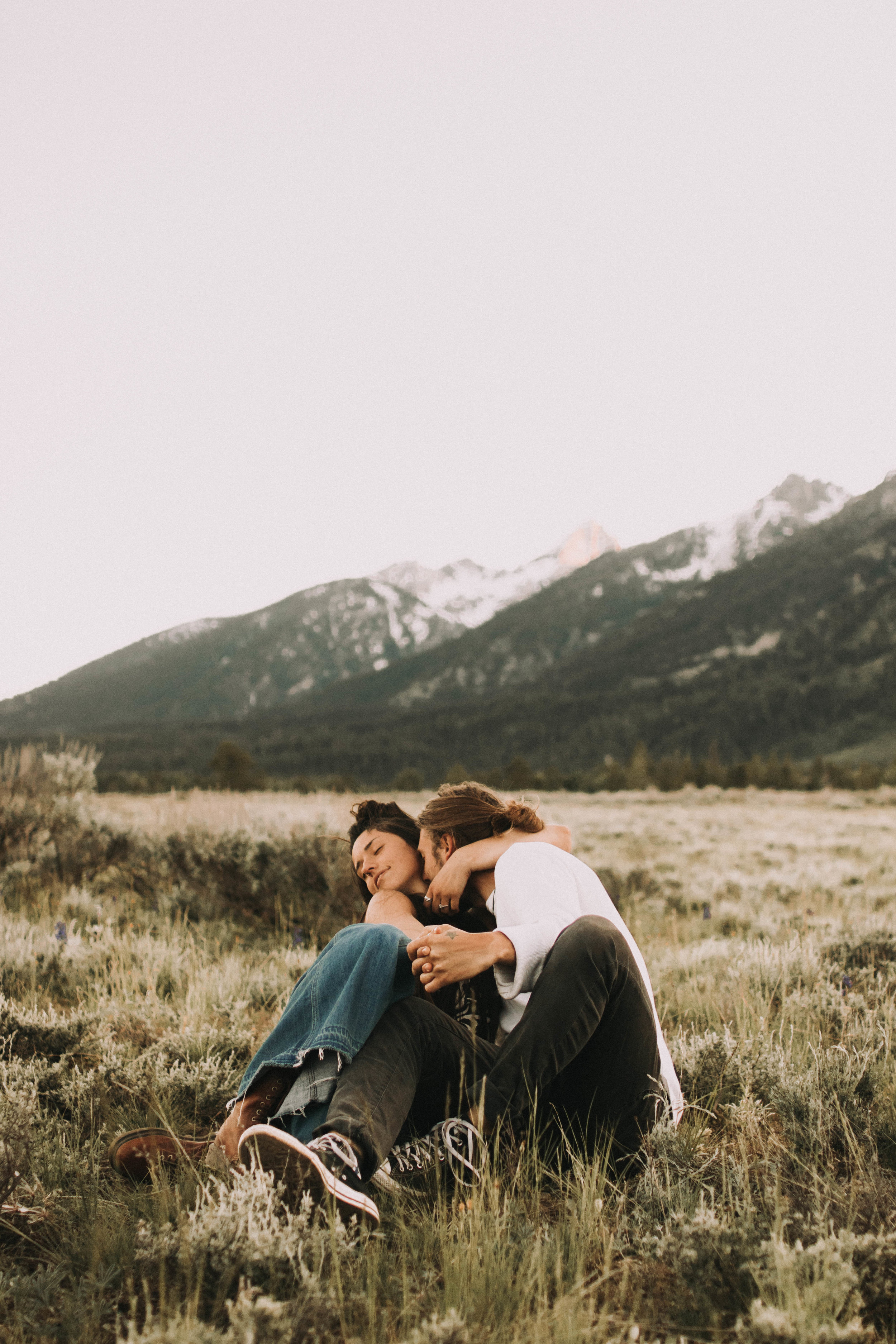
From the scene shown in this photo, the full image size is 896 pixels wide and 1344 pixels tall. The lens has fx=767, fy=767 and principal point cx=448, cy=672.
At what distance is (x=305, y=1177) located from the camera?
176cm

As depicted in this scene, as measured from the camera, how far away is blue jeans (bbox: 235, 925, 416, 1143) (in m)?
→ 2.04

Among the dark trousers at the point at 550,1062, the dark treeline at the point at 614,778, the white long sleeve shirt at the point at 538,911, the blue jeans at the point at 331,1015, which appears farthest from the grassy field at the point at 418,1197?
the dark treeline at the point at 614,778

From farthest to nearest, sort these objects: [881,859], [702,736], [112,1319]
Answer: [702,736], [881,859], [112,1319]

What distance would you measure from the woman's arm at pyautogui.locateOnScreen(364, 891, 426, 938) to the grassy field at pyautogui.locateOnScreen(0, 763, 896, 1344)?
81 cm

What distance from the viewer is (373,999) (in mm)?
2156

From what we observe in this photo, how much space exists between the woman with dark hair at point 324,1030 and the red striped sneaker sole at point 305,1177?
2 centimetres

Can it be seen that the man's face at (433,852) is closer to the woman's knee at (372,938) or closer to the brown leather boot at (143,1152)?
the woman's knee at (372,938)

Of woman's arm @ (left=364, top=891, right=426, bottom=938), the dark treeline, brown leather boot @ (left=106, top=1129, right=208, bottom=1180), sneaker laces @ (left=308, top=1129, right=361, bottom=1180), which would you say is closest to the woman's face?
woman's arm @ (left=364, top=891, right=426, bottom=938)

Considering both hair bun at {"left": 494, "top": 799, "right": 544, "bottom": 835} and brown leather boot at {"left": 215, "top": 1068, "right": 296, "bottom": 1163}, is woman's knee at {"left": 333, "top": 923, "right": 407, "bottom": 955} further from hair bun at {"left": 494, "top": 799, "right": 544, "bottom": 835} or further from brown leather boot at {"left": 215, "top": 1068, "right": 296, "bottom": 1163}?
hair bun at {"left": 494, "top": 799, "right": 544, "bottom": 835}

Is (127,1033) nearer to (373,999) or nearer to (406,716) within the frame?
(373,999)

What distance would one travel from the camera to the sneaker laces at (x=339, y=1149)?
1.82 m

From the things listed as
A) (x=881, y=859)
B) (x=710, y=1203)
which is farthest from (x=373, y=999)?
(x=881, y=859)

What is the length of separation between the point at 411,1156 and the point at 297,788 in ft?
149

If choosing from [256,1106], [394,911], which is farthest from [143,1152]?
[394,911]
